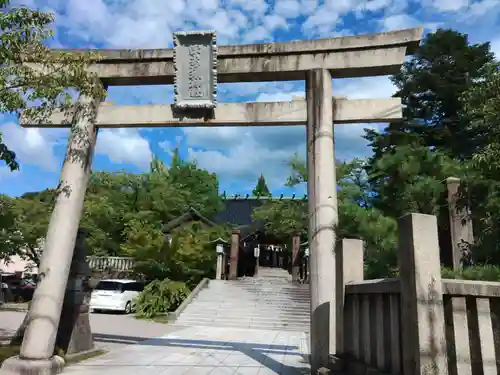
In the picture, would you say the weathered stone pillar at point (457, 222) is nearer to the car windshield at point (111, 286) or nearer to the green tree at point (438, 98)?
the green tree at point (438, 98)

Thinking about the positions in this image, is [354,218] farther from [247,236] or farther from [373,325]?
[247,236]

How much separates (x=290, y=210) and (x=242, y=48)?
17732mm

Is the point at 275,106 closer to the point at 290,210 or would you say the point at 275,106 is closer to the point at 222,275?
the point at 222,275

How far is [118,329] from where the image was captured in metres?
11.6

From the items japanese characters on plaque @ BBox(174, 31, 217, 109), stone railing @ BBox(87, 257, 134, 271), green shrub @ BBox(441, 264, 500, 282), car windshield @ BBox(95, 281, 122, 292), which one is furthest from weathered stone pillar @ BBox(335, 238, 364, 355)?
stone railing @ BBox(87, 257, 134, 271)

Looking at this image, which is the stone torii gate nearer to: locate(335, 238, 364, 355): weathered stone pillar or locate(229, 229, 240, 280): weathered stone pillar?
locate(335, 238, 364, 355): weathered stone pillar

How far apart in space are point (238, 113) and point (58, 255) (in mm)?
3864

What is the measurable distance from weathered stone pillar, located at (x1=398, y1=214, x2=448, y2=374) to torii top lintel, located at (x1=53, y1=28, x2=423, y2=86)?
4496 mm

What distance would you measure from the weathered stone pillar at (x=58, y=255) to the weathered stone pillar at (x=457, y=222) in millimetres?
10519

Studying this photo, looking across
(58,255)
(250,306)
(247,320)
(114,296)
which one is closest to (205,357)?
(58,255)

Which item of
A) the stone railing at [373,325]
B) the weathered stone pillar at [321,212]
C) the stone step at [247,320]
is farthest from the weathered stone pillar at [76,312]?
the stone step at [247,320]

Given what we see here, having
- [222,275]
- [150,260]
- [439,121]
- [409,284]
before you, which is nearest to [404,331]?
[409,284]

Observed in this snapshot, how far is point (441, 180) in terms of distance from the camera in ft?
43.3

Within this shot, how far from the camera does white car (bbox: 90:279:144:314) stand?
1616 centimetres
